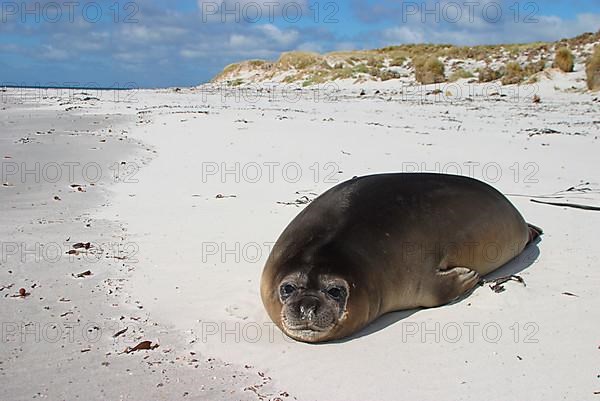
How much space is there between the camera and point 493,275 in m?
4.08

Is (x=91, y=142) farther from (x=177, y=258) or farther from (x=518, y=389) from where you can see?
(x=518, y=389)

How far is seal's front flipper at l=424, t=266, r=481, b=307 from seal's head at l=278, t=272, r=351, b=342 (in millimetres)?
679

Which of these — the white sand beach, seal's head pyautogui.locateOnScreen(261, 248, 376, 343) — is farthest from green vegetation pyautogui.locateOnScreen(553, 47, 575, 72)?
seal's head pyautogui.locateOnScreen(261, 248, 376, 343)

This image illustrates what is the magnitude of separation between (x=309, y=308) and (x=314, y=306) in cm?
3

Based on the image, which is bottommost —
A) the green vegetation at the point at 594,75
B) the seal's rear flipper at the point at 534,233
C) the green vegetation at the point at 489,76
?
the seal's rear flipper at the point at 534,233

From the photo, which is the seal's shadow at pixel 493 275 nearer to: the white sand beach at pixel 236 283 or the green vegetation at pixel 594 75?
the white sand beach at pixel 236 283

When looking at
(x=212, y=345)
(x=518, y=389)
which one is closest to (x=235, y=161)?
(x=212, y=345)

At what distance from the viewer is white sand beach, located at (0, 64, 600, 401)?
2.74m

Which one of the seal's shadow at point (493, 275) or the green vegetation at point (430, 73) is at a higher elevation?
the green vegetation at point (430, 73)

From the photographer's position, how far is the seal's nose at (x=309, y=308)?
312 centimetres

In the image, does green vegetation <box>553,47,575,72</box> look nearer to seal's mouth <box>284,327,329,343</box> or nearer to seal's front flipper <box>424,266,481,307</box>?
seal's front flipper <box>424,266,481,307</box>

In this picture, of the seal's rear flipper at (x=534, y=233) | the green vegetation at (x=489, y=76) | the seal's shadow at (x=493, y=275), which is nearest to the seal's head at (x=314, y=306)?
the seal's shadow at (x=493, y=275)

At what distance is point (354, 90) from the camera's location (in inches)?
821

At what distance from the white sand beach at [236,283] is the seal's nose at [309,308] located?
0.15 m
